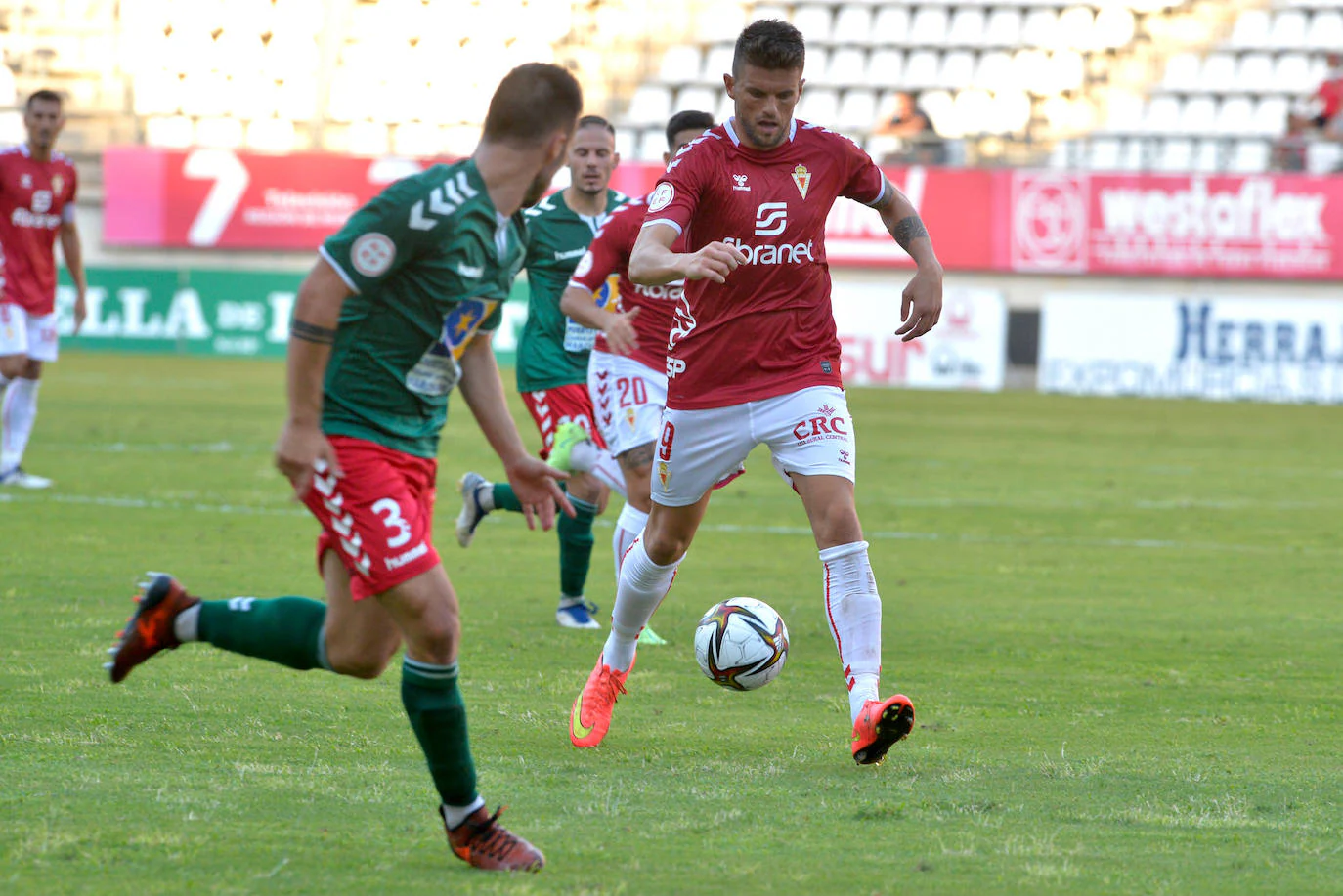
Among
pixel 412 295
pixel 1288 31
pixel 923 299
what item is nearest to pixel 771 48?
pixel 923 299

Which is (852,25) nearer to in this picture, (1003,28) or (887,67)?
(887,67)

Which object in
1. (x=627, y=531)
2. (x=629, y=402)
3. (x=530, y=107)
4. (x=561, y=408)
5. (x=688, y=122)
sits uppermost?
(x=688, y=122)

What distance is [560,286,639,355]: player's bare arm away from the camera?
480 cm

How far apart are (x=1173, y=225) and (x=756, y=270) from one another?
2335cm

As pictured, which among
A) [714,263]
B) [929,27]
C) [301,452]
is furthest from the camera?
[929,27]

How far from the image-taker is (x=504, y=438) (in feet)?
13.6

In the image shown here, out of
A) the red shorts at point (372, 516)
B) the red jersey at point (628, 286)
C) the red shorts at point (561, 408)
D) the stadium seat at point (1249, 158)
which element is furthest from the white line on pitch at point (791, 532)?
the stadium seat at point (1249, 158)

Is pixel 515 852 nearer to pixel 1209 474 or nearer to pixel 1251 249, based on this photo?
pixel 1209 474

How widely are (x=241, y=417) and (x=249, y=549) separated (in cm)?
954

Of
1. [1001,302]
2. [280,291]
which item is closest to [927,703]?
[1001,302]

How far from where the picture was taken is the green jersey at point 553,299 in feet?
26.1

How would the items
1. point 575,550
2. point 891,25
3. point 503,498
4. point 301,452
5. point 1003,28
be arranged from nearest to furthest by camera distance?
1. point 301,452
2. point 575,550
3. point 503,498
4. point 1003,28
5. point 891,25

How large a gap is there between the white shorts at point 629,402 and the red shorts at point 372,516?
307 cm

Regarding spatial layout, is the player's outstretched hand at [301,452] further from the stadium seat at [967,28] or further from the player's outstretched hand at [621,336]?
the stadium seat at [967,28]
